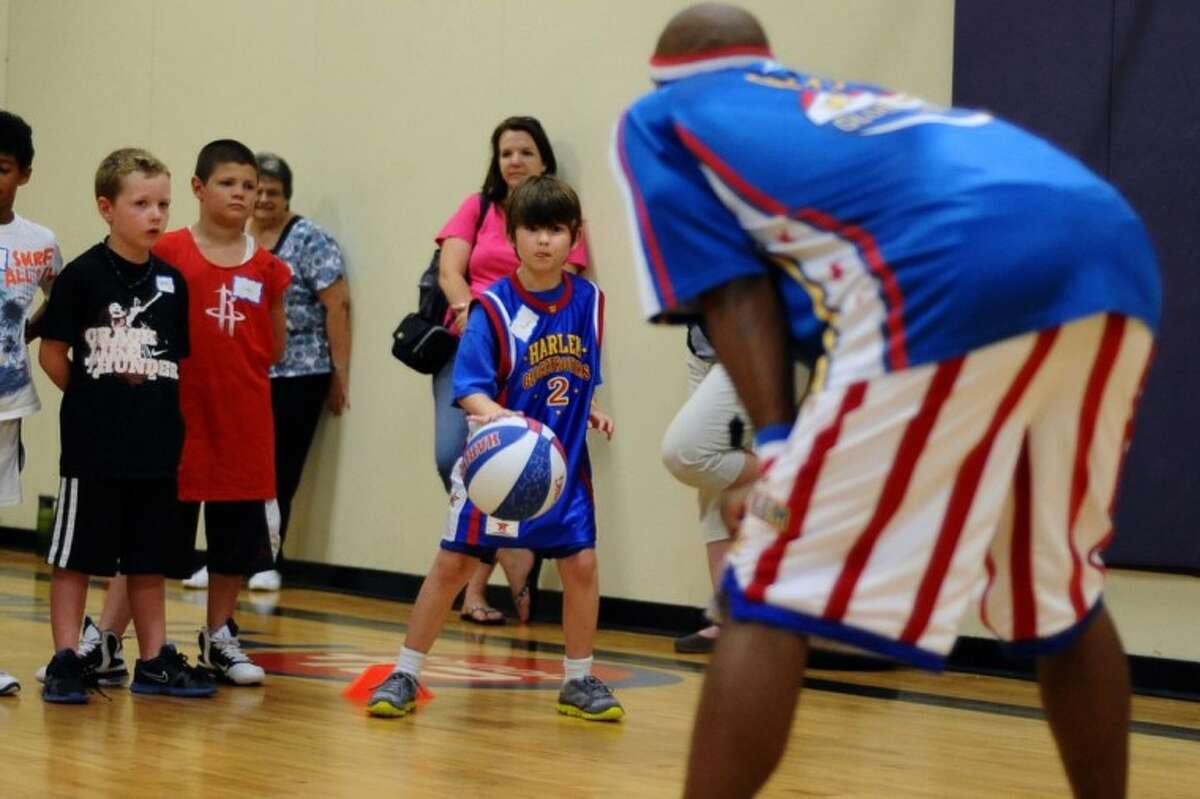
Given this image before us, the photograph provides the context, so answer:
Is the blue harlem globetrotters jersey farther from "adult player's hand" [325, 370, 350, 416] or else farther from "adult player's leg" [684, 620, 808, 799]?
"adult player's hand" [325, 370, 350, 416]

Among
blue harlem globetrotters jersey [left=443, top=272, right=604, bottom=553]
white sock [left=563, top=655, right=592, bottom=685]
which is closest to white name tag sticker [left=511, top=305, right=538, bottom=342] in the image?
blue harlem globetrotters jersey [left=443, top=272, right=604, bottom=553]

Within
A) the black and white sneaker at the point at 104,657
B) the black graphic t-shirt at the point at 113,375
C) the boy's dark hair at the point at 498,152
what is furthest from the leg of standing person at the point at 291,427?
the black graphic t-shirt at the point at 113,375

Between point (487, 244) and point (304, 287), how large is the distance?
5.50ft

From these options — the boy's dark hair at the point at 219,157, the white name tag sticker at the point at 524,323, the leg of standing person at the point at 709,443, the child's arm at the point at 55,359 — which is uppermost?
the boy's dark hair at the point at 219,157

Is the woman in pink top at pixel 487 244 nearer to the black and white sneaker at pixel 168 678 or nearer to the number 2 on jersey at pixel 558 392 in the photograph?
the number 2 on jersey at pixel 558 392

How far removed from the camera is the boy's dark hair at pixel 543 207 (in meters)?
4.95

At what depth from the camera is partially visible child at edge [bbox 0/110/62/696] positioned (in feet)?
16.4

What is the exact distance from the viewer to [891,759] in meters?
4.38

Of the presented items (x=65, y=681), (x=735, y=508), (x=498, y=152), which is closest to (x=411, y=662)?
(x=65, y=681)

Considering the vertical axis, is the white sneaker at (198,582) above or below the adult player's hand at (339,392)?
below

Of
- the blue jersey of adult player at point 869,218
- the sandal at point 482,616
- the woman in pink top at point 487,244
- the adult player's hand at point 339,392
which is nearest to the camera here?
the blue jersey of adult player at point 869,218

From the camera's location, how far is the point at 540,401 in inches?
195

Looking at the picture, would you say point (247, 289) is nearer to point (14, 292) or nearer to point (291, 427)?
point (14, 292)

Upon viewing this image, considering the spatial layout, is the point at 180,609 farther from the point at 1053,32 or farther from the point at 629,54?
the point at 1053,32
